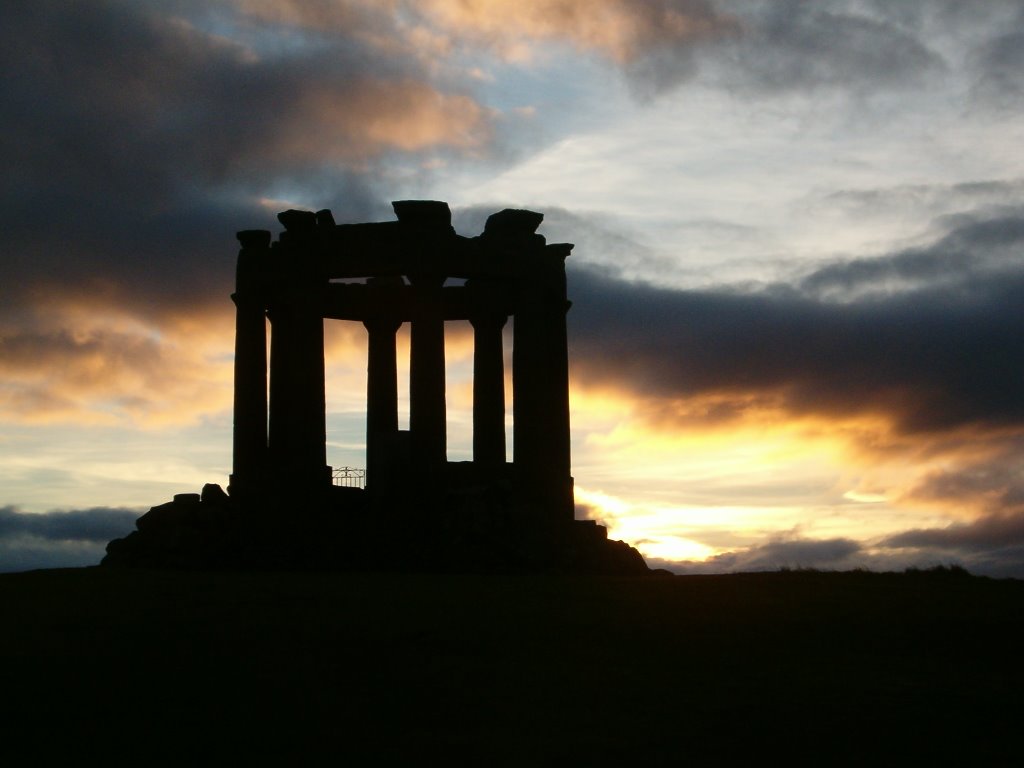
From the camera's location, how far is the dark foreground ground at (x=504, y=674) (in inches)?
580

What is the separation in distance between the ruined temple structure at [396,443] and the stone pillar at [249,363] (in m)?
0.06

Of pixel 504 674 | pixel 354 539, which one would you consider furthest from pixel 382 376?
pixel 504 674

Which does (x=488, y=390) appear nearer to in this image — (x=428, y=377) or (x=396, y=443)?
(x=428, y=377)

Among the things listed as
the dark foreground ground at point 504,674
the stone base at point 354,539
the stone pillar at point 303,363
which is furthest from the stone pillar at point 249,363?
the dark foreground ground at point 504,674

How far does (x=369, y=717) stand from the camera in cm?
1597

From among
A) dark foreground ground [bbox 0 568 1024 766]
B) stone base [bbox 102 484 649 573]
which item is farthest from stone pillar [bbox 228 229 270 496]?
dark foreground ground [bbox 0 568 1024 766]

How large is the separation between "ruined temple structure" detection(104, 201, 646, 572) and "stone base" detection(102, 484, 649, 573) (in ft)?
0.18

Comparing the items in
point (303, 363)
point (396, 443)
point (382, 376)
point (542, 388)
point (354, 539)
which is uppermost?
point (382, 376)

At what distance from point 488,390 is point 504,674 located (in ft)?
98.3

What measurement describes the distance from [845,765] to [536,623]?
908 centimetres

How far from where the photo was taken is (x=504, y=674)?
60.7ft

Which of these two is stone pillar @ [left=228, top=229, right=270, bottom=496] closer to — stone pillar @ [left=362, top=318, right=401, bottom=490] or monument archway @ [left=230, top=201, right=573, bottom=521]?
monument archway @ [left=230, top=201, right=573, bottom=521]

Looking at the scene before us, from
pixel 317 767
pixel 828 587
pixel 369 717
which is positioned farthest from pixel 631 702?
pixel 828 587

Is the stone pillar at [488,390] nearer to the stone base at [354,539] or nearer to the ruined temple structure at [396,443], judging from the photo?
the ruined temple structure at [396,443]
